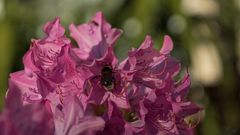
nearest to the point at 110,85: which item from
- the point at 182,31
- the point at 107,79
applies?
the point at 107,79

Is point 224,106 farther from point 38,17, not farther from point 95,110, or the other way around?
point 95,110

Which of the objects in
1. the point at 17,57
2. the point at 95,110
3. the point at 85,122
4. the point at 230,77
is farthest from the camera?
the point at 230,77

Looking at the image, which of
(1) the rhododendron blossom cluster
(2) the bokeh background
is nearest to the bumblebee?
(1) the rhododendron blossom cluster

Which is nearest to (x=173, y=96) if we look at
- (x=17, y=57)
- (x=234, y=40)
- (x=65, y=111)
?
(x=65, y=111)

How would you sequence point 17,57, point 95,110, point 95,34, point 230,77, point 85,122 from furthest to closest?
point 230,77 < point 17,57 < point 95,34 < point 95,110 < point 85,122

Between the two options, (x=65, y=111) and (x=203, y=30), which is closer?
(x=65, y=111)

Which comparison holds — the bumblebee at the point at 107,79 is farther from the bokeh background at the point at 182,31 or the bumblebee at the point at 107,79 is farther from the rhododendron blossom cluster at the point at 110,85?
the bokeh background at the point at 182,31
